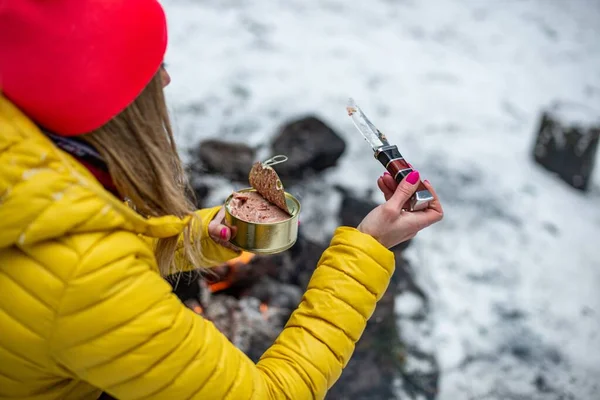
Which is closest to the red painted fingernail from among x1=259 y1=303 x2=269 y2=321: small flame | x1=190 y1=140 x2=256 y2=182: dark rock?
x1=259 y1=303 x2=269 y2=321: small flame

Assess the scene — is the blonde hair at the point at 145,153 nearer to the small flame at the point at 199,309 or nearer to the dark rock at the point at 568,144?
the small flame at the point at 199,309

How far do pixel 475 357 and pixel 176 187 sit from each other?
111 inches

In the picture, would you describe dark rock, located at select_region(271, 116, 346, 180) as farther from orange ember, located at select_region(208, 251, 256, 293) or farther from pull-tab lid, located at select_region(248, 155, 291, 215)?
pull-tab lid, located at select_region(248, 155, 291, 215)

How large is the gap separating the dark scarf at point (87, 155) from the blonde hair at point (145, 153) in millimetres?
17

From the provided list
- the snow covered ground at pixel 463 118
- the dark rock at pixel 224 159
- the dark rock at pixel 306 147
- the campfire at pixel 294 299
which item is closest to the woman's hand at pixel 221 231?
the campfire at pixel 294 299

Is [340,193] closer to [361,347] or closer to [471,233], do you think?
[471,233]

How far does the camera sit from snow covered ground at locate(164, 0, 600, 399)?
3861 millimetres

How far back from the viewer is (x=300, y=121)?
4.93 m

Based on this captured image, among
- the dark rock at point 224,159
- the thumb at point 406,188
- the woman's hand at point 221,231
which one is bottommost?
the dark rock at point 224,159

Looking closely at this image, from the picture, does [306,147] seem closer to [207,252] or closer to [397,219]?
[207,252]

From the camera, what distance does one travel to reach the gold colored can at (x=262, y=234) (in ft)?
6.23

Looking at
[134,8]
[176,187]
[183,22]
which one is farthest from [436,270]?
[183,22]

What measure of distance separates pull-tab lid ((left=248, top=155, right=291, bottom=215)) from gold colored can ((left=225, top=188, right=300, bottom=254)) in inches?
2.6

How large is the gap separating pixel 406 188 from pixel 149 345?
2.90 feet
